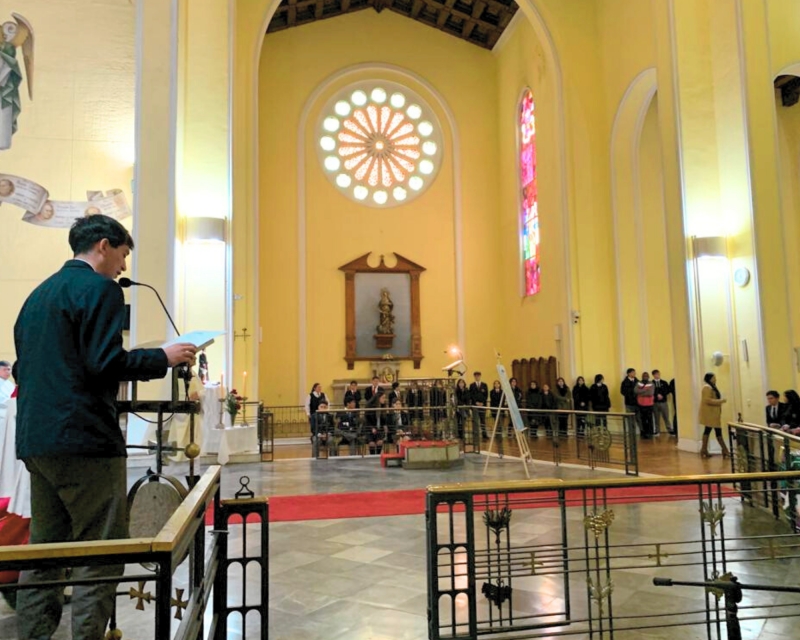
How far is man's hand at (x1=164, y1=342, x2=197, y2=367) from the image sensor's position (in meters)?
2.19

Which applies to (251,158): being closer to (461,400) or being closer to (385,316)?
(385,316)

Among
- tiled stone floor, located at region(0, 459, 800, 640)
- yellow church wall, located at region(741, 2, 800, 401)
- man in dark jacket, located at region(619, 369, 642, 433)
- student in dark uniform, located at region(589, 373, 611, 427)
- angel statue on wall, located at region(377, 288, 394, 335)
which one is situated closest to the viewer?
tiled stone floor, located at region(0, 459, 800, 640)

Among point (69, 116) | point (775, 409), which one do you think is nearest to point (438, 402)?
point (775, 409)

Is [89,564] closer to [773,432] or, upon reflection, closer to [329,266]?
[773,432]

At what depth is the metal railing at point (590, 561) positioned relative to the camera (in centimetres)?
291

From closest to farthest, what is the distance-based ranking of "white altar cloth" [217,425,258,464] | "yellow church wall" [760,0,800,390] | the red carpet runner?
the red carpet runner < "white altar cloth" [217,425,258,464] < "yellow church wall" [760,0,800,390]

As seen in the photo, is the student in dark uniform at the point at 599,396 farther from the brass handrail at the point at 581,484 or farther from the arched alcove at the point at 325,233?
the brass handrail at the point at 581,484

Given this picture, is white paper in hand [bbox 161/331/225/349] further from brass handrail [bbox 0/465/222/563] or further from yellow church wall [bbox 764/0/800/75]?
yellow church wall [bbox 764/0/800/75]

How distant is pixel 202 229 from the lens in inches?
442

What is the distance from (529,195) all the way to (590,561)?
1431 centimetres

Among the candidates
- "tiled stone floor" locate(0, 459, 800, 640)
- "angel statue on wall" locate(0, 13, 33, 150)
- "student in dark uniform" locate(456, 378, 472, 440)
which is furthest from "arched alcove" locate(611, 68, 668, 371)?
"angel statue on wall" locate(0, 13, 33, 150)

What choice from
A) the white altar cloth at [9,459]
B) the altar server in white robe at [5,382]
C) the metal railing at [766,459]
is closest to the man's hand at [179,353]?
the white altar cloth at [9,459]

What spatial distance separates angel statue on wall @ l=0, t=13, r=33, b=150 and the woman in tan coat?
44.4ft

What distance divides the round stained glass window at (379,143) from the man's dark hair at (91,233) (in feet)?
55.3
